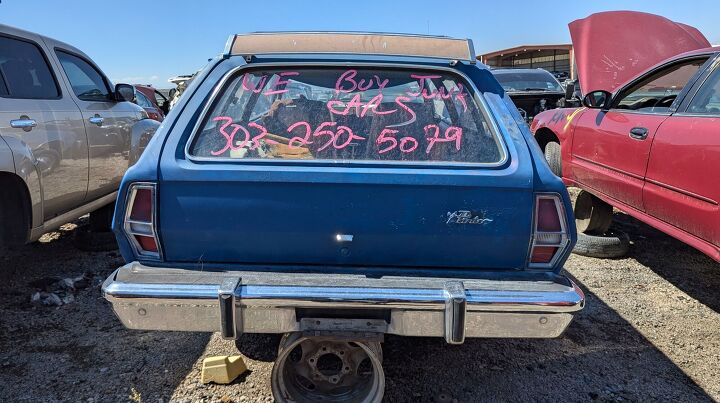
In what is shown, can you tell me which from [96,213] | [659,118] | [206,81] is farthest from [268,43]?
[96,213]

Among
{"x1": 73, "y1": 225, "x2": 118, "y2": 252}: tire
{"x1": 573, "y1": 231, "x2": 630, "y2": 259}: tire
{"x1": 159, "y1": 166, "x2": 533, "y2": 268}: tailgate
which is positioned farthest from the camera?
{"x1": 73, "y1": 225, "x2": 118, "y2": 252}: tire

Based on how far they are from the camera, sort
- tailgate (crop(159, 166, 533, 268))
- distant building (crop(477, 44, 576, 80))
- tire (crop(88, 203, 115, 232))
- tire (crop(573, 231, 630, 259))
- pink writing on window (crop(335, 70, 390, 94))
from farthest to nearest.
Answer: distant building (crop(477, 44, 576, 80)), tire (crop(88, 203, 115, 232)), tire (crop(573, 231, 630, 259)), pink writing on window (crop(335, 70, 390, 94)), tailgate (crop(159, 166, 533, 268))

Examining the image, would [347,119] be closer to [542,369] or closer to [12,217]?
[542,369]

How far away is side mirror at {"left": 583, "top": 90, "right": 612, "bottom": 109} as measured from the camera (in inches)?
180

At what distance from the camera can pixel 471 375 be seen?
113 inches

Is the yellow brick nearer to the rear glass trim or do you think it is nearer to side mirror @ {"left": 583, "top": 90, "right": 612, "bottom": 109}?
the rear glass trim

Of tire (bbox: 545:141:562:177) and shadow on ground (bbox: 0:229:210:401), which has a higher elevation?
tire (bbox: 545:141:562:177)

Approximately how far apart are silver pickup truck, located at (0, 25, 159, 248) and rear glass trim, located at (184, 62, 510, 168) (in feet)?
5.51

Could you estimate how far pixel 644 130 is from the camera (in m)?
3.81

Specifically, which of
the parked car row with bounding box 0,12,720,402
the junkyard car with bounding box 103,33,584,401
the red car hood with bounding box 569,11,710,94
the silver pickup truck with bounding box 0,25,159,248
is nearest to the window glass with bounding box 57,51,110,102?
the silver pickup truck with bounding box 0,25,159,248

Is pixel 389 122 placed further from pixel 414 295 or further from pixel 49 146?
pixel 49 146

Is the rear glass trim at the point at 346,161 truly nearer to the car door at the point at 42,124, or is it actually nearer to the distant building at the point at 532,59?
the car door at the point at 42,124

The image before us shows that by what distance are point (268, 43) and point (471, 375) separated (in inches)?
83.3

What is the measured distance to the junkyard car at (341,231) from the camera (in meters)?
2.13
